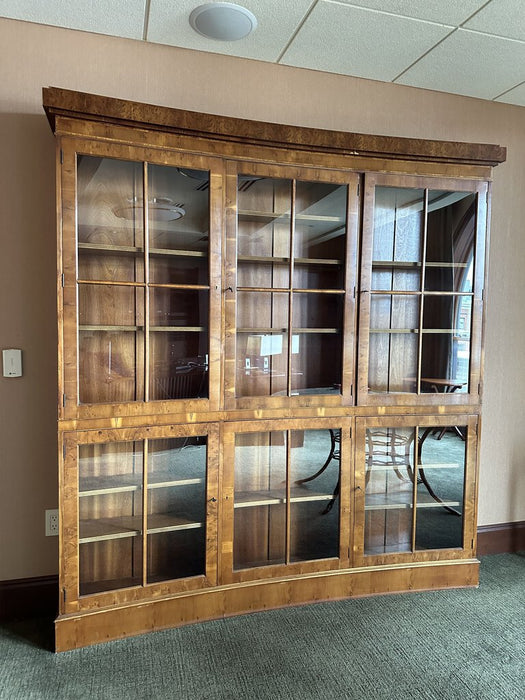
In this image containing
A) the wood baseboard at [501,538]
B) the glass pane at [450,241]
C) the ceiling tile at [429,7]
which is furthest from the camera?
the wood baseboard at [501,538]

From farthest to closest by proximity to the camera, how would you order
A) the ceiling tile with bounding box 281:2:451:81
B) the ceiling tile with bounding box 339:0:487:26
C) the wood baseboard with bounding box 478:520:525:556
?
the wood baseboard with bounding box 478:520:525:556 < the ceiling tile with bounding box 281:2:451:81 < the ceiling tile with bounding box 339:0:487:26

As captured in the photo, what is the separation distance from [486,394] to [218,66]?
2345 mm

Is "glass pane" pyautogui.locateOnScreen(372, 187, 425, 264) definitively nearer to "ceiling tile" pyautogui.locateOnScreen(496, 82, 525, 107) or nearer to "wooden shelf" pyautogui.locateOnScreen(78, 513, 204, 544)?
"ceiling tile" pyautogui.locateOnScreen(496, 82, 525, 107)

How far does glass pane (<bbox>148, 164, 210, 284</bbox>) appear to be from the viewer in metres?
2.11

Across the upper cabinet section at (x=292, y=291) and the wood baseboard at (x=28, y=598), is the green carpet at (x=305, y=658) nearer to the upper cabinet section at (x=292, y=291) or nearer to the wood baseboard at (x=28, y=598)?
the wood baseboard at (x=28, y=598)

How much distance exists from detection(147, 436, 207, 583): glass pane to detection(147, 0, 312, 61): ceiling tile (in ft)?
5.99

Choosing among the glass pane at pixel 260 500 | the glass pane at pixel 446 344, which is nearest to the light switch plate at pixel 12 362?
the glass pane at pixel 260 500

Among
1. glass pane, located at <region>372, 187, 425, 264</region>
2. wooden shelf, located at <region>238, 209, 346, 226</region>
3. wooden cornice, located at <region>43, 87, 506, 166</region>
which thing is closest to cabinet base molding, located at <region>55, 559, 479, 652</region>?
glass pane, located at <region>372, 187, 425, 264</region>

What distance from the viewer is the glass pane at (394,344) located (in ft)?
8.00

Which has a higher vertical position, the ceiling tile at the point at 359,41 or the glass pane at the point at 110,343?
A: the ceiling tile at the point at 359,41

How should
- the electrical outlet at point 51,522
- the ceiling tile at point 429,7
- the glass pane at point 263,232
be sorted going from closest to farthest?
the ceiling tile at point 429,7
the glass pane at point 263,232
the electrical outlet at point 51,522

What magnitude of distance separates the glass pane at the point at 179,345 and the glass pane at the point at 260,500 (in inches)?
14.2

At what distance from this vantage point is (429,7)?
6.68ft

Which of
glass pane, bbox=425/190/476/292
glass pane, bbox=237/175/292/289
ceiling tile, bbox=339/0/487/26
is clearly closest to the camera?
ceiling tile, bbox=339/0/487/26
